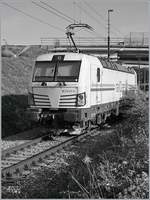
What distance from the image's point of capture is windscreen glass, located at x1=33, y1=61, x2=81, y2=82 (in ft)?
40.2

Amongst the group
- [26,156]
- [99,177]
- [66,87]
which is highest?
[66,87]

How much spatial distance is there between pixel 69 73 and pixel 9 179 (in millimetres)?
5836

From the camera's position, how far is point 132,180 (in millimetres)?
5758

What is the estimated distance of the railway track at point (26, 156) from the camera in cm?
776

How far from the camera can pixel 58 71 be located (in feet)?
40.7

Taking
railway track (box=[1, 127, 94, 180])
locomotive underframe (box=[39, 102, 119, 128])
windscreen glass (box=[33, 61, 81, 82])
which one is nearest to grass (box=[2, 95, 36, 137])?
locomotive underframe (box=[39, 102, 119, 128])

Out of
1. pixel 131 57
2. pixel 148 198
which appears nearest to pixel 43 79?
pixel 148 198

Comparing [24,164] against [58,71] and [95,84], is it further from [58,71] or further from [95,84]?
[95,84]

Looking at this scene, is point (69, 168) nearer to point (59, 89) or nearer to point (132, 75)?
point (59, 89)

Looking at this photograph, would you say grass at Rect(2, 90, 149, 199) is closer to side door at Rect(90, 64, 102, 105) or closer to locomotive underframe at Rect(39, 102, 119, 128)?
locomotive underframe at Rect(39, 102, 119, 128)

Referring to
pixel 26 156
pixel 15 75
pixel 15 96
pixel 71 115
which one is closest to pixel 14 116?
pixel 15 96

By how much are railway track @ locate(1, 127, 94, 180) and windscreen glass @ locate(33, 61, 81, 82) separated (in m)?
2.08

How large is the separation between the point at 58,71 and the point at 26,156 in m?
3.91

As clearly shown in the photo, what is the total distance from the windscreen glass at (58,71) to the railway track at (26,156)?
208 centimetres
